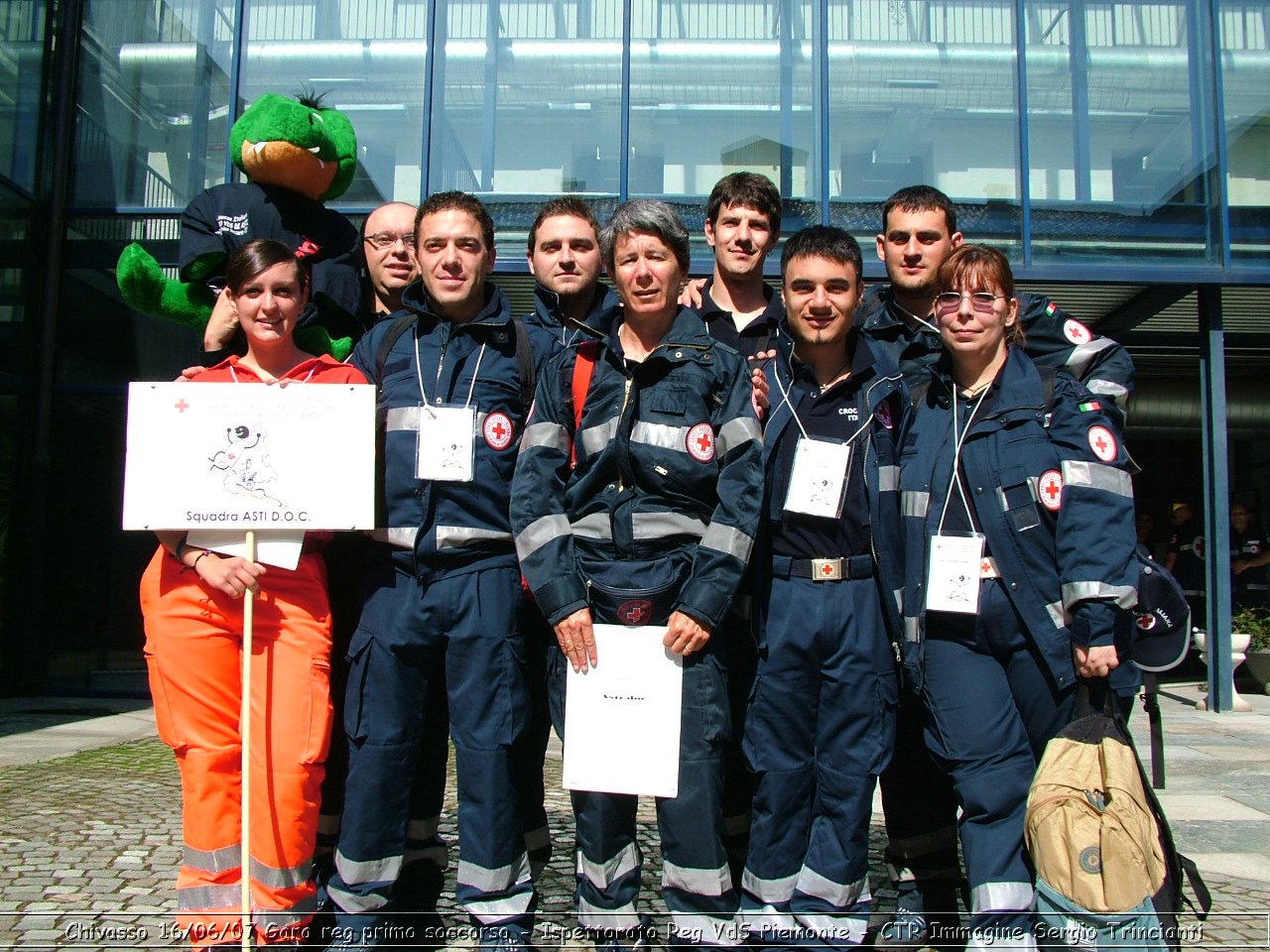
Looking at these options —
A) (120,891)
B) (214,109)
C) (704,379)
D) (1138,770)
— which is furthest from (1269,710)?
(214,109)

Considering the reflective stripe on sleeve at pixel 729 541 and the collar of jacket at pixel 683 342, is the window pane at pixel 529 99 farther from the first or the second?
the reflective stripe on sleeve at pixel 729 541

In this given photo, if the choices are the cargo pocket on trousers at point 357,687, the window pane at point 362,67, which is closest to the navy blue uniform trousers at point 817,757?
the cargo pocket on trousers at point 357,687

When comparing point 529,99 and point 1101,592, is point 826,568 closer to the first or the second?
point 1101,592

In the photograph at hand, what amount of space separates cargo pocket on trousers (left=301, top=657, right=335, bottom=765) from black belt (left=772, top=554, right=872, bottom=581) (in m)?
1.39

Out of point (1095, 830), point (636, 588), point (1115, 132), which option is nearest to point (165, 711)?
point (636, 588)

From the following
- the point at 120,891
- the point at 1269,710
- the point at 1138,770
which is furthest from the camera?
the point at 1269,710

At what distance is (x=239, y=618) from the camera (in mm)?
3061

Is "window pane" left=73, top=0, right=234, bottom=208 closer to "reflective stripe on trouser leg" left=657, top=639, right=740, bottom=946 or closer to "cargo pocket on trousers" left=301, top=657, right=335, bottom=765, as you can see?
"cargo pocket on trousers" left=301, top=657, right=335, bottom=765

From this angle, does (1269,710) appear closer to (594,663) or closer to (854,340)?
(854,340)

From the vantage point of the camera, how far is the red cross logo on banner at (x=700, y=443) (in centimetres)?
305

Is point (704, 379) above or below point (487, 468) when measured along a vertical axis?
above

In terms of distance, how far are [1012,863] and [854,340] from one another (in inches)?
64.8

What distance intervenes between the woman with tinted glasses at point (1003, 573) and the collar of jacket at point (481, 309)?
139cm

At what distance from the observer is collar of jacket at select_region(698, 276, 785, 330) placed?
3.61 m
